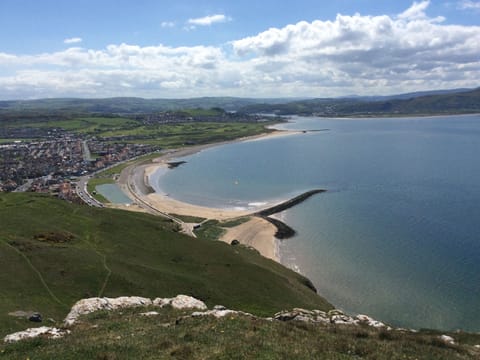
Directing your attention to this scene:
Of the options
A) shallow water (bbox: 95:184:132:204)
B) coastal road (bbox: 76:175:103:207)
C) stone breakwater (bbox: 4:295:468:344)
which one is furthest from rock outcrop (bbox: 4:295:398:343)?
shallow water (bbox: 95:184:132:204)

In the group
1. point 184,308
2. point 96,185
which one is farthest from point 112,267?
point 96,185

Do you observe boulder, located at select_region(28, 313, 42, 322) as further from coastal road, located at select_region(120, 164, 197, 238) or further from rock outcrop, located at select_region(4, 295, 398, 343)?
coastal road, located at select_region(120, 164, 197, 238)

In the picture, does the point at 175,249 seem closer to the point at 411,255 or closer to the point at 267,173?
the point at 411,255

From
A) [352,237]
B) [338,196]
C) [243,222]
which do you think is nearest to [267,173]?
[338,196]

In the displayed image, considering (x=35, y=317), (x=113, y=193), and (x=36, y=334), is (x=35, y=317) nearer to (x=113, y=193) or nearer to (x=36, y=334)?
(x=36, y=334)

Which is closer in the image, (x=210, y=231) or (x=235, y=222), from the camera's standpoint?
(x=210, y=231)

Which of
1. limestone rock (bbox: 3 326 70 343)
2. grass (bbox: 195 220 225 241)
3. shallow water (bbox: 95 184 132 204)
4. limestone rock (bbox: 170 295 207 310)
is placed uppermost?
limestone rock (bbox: 3 326 70 343)

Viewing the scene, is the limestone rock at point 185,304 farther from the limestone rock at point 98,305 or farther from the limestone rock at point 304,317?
the limestone rock at point 304,317
